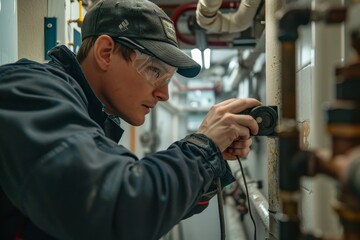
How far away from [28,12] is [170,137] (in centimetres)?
397

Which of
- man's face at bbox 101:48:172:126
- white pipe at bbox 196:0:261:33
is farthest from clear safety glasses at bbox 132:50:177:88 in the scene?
white pipe at bbox 196:0:261:33

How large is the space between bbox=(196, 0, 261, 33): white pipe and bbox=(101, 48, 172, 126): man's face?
84 cm

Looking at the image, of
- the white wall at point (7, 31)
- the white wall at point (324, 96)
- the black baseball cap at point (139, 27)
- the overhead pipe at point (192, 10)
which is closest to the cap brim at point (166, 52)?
the black baseball cap at point (139, 27)

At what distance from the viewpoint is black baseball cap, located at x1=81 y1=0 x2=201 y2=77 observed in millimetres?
919

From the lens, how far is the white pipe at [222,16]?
169 cm

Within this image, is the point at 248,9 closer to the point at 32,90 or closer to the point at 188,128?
the point at 32,90

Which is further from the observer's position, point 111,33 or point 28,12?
point 28,12

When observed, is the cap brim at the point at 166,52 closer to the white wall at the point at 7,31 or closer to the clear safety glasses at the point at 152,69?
the clear safety glasses at the point at 152,69

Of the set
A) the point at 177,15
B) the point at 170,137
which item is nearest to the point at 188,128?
the point at 170,137

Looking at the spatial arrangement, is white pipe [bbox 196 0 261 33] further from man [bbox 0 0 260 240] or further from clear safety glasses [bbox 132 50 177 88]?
man [bbox 0 0 260 240]

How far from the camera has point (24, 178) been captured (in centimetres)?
63

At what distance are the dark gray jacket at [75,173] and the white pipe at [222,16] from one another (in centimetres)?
114

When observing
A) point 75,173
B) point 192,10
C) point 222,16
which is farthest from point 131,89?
point 192,10

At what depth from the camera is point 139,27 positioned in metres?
0.93
